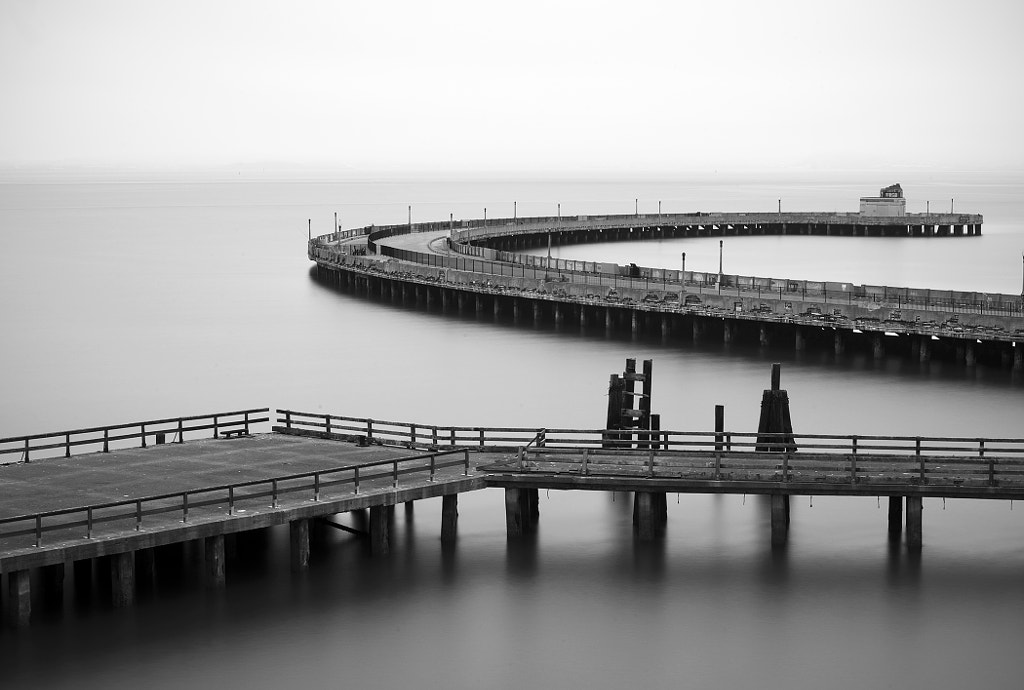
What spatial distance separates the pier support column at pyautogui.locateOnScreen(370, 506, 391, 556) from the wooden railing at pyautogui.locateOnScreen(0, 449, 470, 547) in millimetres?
793

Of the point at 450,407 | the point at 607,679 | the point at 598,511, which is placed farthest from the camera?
the point at 450,407

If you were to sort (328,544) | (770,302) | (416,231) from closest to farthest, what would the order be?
(328,544) < (770,302) < (416,231)

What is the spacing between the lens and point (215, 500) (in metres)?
26.7

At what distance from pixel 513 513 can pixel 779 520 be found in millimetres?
5495

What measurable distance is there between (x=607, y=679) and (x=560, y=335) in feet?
145

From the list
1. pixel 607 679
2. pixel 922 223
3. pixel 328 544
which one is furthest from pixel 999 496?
pixel 922 223

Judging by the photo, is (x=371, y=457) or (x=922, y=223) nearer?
(x=371, y=457)

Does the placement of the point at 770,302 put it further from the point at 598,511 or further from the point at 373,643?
the point at 373,643

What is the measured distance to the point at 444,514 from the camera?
1189 inches

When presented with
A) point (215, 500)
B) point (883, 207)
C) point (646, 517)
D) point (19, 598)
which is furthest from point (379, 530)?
point (883, 207)

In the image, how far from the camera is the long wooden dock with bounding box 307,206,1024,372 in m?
57.8

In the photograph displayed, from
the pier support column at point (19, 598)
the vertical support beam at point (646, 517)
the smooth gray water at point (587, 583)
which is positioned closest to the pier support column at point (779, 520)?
the smooth gray water at point (587, 583)

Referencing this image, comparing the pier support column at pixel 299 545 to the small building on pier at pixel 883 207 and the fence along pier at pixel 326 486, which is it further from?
the small building on pier at pixel 883 207

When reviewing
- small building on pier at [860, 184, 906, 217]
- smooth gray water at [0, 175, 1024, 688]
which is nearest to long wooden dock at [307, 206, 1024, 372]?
smooth gray water at [0, 175, 1024, 688]
